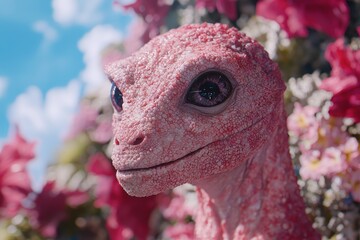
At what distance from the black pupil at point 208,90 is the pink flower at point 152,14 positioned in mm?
758

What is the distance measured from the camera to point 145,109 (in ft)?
2.24

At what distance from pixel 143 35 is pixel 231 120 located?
2.61 feet

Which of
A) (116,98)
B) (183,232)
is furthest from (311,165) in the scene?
(116,98)

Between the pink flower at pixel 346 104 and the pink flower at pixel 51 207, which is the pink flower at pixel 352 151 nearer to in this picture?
the pink flower at pixel 346 104

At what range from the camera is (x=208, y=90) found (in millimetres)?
690

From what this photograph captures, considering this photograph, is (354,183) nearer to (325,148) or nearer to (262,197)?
(325,148)

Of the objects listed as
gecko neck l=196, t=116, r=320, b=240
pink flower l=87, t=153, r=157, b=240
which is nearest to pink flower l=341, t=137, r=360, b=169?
gecko neck l=196, t=116, r=320, b=240

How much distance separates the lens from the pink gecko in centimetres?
68

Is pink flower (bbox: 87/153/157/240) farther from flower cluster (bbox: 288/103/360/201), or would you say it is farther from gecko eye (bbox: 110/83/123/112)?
gecko eye (bbox: 110/83/123/112)

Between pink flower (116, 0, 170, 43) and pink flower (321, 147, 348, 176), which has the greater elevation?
pink flower (116, 0, 170, 43)

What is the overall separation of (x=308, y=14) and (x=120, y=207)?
22.2 inches

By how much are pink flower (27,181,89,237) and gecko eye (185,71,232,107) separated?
839mm

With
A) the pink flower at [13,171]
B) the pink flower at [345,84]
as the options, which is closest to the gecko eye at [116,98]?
the pink flower at [345,84]

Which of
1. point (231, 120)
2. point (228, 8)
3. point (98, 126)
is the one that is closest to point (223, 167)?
point (231, 120)
